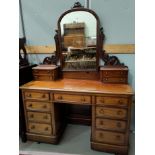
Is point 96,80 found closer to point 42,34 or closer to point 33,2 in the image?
point 42,34

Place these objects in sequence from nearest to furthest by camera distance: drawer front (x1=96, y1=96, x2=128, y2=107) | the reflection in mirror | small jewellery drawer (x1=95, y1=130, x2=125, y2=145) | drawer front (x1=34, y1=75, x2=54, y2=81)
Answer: drawer front (x1=96, y1=96, x2=128, y2=107), small jewellery drawer (x1=95, y1=130, x2=125, y2=145), the reflection in mirror, drawer front (x1=34, y1=75, x2=54, y2=81)

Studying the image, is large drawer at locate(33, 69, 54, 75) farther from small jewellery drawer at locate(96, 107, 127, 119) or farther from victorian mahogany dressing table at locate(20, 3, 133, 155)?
small jewellery drawer at locate(96, 107, 127, 119)

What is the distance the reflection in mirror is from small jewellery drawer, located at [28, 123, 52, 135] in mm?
848

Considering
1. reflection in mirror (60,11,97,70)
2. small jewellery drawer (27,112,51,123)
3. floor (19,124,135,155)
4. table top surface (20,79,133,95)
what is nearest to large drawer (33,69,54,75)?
table top surface (20,79,133,95)

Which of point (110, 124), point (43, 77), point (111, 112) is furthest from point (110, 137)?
point (43, 77)

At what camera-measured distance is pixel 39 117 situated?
1.96 metres

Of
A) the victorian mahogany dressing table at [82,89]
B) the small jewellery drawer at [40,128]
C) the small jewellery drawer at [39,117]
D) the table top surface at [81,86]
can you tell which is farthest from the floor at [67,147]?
the table top surface at [81,86]

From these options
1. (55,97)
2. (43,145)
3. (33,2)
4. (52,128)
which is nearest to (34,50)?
(33,2)

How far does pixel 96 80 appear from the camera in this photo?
6.97 ft

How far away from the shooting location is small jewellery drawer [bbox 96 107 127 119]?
1684mm

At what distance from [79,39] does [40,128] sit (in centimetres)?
126

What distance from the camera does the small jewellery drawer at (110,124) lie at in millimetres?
1717

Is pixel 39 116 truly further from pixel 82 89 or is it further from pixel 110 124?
pixel 110 124

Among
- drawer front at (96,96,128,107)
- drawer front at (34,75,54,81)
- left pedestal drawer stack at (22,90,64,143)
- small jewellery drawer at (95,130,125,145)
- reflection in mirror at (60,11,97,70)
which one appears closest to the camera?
drawer front at (96,96,128,107)
